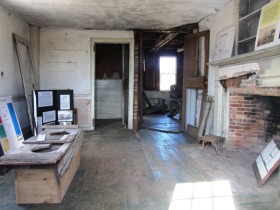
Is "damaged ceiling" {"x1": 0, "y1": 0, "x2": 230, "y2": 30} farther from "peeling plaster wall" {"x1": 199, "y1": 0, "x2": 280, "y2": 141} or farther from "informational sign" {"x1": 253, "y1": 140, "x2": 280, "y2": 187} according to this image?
"informational sign" {"x1": 253, "y1": 140, "x2": 280, "y2": 187}

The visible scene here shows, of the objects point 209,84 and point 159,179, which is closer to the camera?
point 159,179

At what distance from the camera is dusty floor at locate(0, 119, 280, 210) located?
7.98 ft

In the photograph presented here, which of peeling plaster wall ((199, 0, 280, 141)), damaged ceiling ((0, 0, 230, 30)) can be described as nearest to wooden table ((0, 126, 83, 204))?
peeling plaster wall ((199, 0, 280, 141))

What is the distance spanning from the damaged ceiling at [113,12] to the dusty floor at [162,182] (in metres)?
2.57

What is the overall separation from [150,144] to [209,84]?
172 centimetres

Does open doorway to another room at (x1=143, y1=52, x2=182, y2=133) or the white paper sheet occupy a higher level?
open doorway to another room at (x1=143, y1=52, x2=182, y2=133)

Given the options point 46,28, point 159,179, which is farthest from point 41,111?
point 159,179

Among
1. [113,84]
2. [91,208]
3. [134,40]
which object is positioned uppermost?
[134,40]

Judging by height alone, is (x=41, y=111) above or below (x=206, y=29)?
below

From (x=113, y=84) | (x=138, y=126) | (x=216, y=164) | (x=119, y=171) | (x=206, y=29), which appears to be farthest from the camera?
(x=113, y=84)

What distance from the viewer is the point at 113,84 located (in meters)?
7.98

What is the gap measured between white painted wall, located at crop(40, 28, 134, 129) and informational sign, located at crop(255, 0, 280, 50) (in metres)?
3.48

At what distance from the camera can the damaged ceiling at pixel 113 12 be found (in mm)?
4152

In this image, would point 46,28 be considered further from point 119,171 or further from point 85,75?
point 119,171
